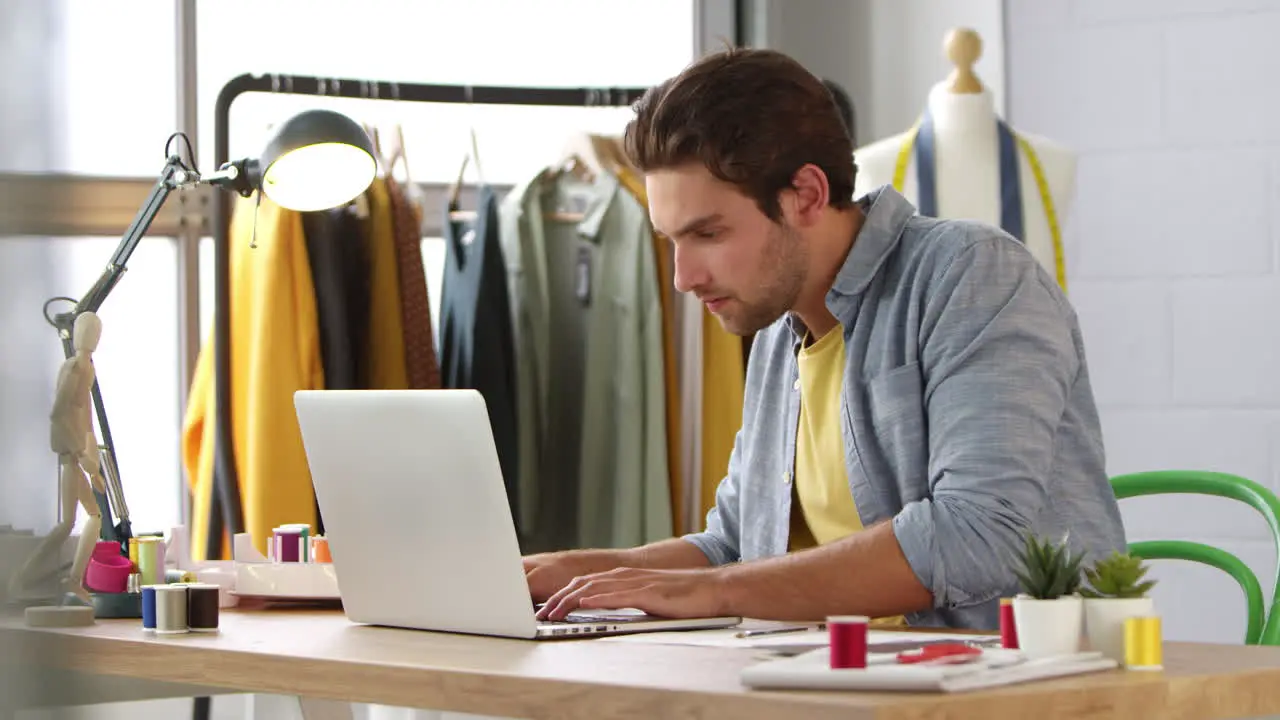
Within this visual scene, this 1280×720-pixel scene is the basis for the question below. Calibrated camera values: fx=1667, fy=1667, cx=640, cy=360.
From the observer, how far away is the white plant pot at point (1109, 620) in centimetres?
116

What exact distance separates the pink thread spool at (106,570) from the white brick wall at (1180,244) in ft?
6.74

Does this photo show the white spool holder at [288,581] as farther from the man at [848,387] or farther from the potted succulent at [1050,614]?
the potted succulent at [1050,614]

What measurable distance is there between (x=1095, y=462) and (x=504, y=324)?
1.43m

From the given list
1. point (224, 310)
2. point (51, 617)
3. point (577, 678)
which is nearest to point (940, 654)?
point (577, 678)

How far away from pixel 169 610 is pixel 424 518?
250mm

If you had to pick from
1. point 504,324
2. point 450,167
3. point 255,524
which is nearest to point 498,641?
point 255,524

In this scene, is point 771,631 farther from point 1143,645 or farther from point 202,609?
point 202,609

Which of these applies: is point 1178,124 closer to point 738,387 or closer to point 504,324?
point 738,387

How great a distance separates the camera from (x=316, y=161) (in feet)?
6.36

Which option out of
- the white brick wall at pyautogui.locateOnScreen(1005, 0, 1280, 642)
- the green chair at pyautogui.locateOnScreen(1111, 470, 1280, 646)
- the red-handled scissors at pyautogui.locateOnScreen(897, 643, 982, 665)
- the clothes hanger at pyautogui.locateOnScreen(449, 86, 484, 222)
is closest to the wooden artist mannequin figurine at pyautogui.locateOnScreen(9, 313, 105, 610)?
the red-handled scissors at pyautogui.locateOnScreen(897, 643, 982, 665)

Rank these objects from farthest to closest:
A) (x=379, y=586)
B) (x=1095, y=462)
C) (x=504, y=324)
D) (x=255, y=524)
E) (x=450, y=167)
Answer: (x=450, y=167) → (x=504, y=324) → (x=255, y=524) → (x=1095, y=462) → (x=379, y=586)

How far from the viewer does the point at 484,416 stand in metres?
1.34

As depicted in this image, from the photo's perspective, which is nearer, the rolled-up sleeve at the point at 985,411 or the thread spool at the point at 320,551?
the rolled-up sleeve at the point at 985,411

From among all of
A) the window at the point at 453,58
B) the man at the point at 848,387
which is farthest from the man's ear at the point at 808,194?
the window at the point at 453,58
